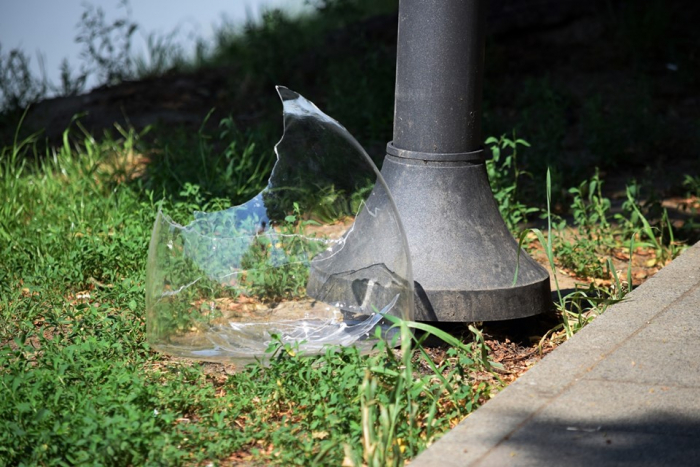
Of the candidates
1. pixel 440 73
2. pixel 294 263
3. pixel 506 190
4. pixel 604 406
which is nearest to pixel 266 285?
pixel 294 263

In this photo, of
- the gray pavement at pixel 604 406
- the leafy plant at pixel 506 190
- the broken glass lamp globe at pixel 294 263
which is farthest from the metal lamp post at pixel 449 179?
the leafy plant at pixel 506 190

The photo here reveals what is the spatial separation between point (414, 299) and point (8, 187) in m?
2.60

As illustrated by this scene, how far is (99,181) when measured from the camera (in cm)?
494

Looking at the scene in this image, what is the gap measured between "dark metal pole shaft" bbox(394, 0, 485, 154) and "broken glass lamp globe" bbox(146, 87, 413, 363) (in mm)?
242

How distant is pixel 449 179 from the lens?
3002mm

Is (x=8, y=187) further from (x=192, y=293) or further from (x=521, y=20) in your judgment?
(x=521, y=20)

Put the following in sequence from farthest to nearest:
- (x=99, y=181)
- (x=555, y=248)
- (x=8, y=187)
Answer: (x=99, y=181), (x=8, y=187), (x=555, y=248)

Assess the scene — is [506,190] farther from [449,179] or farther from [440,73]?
[440,73]

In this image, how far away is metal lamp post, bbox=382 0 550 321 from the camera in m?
2.90

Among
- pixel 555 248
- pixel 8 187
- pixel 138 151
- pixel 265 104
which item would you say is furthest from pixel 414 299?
pixel 265 104

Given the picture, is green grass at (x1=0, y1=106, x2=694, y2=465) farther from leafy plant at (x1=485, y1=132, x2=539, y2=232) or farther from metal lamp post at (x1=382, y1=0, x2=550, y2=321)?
leafy plant at (x1=485, y1=132, x2=539, y2=232)

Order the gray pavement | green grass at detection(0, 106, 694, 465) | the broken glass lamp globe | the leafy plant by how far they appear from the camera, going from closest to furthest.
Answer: the gray pavement
green grass at detection(0, 106, 694, 465)
the broken glass lamp globe
the leafy plant

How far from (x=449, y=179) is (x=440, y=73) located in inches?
13.5

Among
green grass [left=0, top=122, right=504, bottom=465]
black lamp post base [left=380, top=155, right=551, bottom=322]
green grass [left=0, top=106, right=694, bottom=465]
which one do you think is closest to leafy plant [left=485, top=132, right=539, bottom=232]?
green grass [left=0, top=106, right=694, bottom=465]
